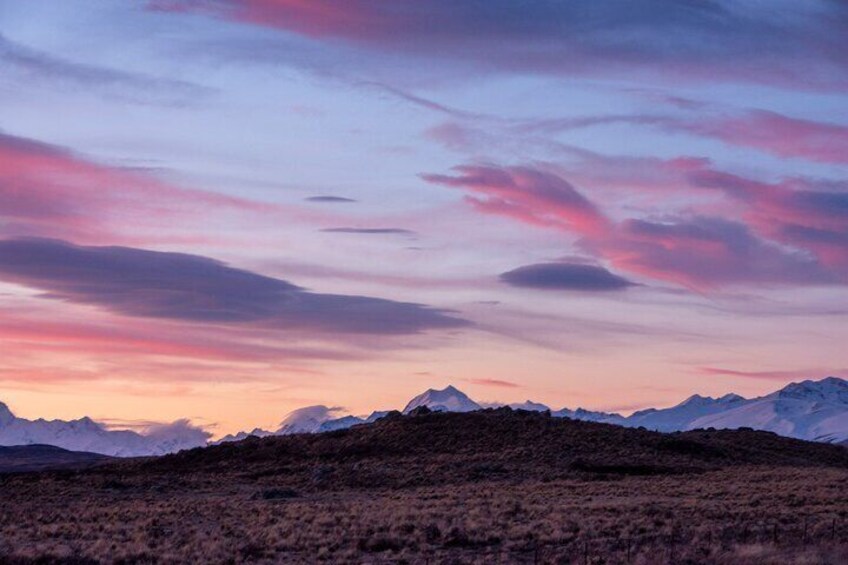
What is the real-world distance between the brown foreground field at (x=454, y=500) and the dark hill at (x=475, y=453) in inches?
9.6

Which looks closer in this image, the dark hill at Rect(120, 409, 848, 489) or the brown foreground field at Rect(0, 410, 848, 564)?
the brown foreground field at Rect(0, 410, 848, 564)

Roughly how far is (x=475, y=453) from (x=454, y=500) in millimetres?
27815

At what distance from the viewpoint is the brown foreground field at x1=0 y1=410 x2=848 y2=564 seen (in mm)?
36188

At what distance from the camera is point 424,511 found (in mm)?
48062

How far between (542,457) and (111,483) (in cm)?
2934

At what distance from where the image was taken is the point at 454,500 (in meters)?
54.9

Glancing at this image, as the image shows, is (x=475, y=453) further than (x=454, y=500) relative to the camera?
Yes

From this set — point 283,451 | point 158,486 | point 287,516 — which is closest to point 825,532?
point 287,516

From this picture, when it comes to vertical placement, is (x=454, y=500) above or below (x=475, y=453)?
below

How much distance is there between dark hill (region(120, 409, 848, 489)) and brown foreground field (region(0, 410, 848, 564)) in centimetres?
24

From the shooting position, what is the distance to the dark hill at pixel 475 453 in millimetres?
74500

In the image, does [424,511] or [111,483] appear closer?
[424,511]

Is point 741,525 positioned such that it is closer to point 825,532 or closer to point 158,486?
point 825,532

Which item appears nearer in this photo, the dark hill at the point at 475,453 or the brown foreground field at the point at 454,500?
the brown foreground field at the point at 454,500
